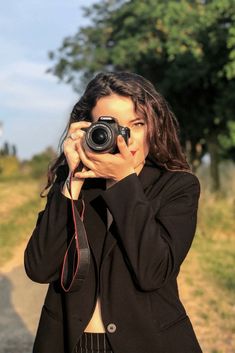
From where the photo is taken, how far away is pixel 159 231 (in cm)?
181

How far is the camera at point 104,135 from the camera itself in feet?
5.93

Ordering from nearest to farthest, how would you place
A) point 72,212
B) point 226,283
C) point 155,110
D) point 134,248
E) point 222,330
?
point 134,248
point 72,212
point 155,110
point 222,330
point 226,283

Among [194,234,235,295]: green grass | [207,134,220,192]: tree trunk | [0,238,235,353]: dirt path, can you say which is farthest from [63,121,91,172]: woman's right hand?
[207,134,220,192]: tree trunk

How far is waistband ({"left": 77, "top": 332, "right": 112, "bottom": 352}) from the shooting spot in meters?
1.84

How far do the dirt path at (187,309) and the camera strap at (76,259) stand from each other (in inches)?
151

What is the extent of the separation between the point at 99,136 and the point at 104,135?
0.7 inches

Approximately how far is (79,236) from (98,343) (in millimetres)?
331

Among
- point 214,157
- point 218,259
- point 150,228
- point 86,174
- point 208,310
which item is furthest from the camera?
point 214,157

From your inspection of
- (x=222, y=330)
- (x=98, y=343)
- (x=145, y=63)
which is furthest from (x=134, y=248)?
(x=145, y=63)

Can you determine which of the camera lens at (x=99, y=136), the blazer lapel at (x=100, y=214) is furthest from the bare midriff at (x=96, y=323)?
the camera lens at (x=99, y=136)

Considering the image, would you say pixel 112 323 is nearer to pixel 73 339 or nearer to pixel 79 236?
pixel 73 339

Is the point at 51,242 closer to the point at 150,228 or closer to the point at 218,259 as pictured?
the point at 150,228

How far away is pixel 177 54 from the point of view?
742 inches

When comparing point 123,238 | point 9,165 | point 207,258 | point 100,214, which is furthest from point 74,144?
point 9,165
